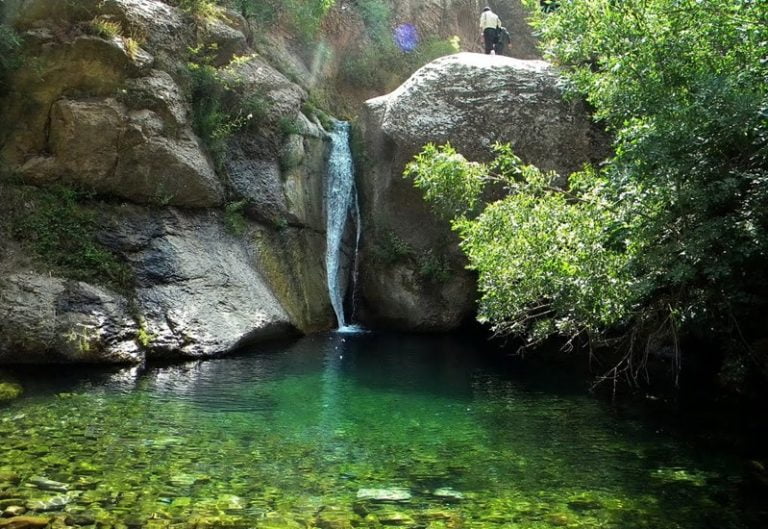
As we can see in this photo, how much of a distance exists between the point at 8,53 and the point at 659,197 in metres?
12.7

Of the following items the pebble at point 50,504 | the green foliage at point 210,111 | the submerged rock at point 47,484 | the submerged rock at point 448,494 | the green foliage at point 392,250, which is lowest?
the submerged rock at point 448,494

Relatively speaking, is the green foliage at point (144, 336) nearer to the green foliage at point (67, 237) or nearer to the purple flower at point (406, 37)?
the green foliage at point (67, 237)

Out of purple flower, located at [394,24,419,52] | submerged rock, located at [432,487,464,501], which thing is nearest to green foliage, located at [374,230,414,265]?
submerged rock, located at [432,487,464,501]

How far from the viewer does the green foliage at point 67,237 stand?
11898 mm

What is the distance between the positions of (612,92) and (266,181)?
10025 mm

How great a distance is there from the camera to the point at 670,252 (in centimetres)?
788

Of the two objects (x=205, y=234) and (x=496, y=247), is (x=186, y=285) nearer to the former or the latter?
(x=205, y=234)

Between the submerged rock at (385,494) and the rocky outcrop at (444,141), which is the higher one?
the rocky outcrop at (444,141)

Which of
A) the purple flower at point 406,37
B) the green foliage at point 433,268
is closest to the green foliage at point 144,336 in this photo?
the green foliage at point 433,268

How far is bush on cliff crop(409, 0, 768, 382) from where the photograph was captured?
721 centimetres

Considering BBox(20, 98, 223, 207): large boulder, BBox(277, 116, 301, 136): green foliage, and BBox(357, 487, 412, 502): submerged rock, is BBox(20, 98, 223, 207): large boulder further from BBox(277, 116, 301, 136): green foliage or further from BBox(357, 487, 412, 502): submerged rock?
BBox(357, 487, 412, 502): submerged rock

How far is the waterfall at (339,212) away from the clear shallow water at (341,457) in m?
7.27

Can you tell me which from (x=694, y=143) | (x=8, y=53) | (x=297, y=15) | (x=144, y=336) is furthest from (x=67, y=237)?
(x=297, y=15)

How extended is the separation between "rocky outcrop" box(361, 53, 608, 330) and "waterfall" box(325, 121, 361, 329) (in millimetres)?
825
